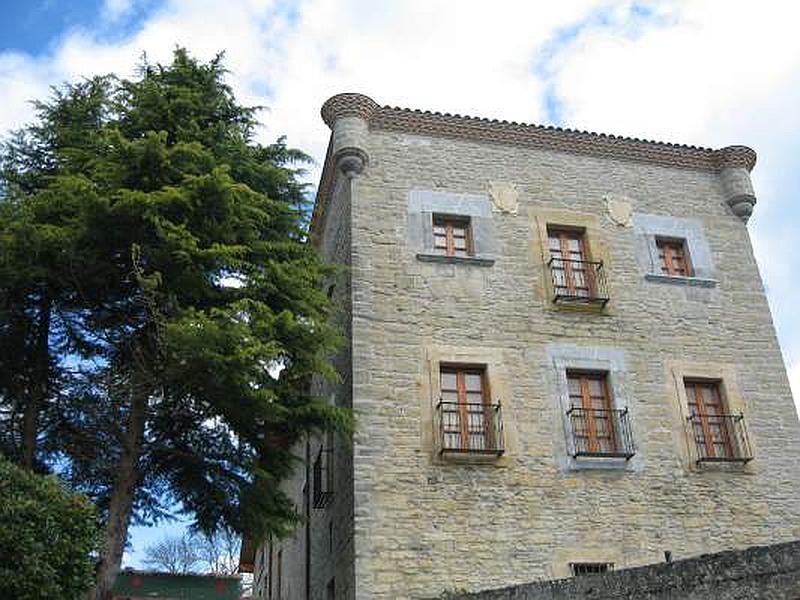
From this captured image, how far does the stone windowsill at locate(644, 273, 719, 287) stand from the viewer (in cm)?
1511

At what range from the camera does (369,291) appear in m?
13.8

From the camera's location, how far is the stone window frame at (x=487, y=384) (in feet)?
41.6

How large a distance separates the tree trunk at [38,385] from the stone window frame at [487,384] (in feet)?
17.3

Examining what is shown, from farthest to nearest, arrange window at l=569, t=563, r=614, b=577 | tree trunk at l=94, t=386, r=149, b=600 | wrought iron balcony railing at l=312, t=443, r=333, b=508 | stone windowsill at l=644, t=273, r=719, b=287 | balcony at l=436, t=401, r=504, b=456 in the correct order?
stone windowsill at l=644, t=273, r=719, b=287 < wrought iron balcony railing at l=312, t=443, r=333, b=508 < balcony at l=436, t=401, r=504, b=456 < window at l=569, t=563, r=614, b=577 < tree trunk at l=94, t=386, r=149, b=600

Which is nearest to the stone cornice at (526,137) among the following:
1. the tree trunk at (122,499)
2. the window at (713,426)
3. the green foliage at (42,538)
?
the window at (713,426)

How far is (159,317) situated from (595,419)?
680 centimetres

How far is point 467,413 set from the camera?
43.2 ft

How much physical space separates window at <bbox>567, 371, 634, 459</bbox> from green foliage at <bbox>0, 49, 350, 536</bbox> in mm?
3971

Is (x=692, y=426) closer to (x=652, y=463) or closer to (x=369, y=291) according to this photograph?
(x=652, y=463)

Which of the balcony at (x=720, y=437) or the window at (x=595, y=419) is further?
the balcony at (x=720, y=437)

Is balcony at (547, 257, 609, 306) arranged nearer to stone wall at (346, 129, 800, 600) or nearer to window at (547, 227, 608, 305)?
window at (547, 227, 608, 305)

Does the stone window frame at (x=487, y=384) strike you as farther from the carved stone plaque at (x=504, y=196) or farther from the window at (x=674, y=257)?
the window at (x=674, y=257)

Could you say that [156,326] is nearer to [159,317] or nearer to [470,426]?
[159,317]

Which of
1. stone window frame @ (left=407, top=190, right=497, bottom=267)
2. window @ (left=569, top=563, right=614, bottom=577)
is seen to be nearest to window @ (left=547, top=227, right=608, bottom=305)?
stone window frame @ (left=407, top=190, right=497, bottom=267)
